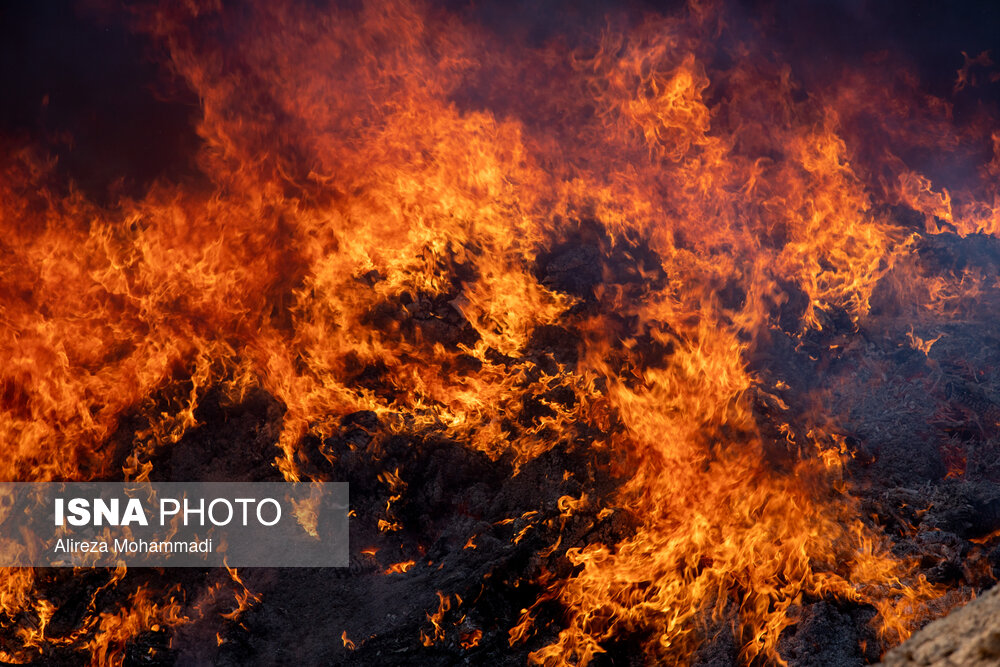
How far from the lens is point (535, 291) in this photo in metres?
8.20

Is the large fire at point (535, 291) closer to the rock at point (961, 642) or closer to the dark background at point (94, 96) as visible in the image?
the dark background at point (94, 96)

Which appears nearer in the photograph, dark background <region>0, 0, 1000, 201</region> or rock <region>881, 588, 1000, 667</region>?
rock <region>881, 588, 1000, 667</region>

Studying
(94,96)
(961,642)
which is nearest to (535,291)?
(961,642)

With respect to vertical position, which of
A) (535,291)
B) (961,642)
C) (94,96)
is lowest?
(961,642)

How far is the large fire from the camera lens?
588 cm

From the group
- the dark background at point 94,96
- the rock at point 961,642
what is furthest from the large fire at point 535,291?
the rock at point 961,642

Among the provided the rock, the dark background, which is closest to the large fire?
the dark background

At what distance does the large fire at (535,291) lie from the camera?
5.88 meters

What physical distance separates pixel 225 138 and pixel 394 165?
7.66 ft

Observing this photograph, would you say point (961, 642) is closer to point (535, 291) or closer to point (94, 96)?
point (535, 291)

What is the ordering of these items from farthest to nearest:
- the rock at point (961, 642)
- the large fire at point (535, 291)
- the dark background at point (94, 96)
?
the dark background at point (94, 96) < the large fire at point (535, 291) < the rock at point (961, 642)

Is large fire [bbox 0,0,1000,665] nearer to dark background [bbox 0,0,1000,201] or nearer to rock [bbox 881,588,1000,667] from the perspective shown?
dark background [bbox 0,0,1000,201]

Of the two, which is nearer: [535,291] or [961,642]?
[961,642]

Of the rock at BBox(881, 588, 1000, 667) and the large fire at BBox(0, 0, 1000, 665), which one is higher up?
the large fire at BBox(0, 0, 1000, 665)
